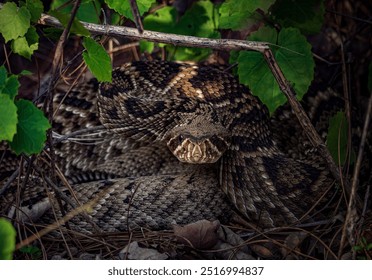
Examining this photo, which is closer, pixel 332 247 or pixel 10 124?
pixel 10 124

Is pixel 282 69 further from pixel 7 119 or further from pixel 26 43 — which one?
pixel 7 119

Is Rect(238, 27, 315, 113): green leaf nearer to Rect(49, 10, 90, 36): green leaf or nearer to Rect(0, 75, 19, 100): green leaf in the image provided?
Rect(49, 10, 90, 36): green leaf

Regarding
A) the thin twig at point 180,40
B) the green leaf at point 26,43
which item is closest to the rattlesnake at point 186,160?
the thin twig at point 180,40

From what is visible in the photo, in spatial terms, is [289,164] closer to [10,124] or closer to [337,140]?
[337,140]

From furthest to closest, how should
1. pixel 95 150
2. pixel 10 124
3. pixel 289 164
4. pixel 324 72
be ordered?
pixel 324 72
pixel 95 150
pixel 289 164
pixel 10 124

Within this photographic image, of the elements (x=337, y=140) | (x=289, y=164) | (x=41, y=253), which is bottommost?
(x=41, y=253)

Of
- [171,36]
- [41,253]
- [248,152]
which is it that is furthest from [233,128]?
[41,253]
